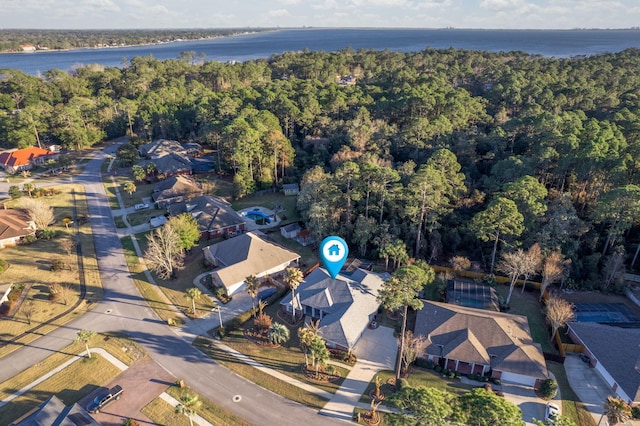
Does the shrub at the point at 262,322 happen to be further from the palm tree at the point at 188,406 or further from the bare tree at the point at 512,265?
the bare tree at the point at 512,265

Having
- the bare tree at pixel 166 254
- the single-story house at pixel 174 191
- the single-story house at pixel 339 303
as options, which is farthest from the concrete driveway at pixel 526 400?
the single-story house at pixel 174 191

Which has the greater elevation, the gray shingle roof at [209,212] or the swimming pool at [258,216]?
the gray shingle roof at [209,212]

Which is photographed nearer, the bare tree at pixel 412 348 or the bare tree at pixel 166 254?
the bare tree at pixel 412 348

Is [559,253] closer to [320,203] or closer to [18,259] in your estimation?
[320,203]

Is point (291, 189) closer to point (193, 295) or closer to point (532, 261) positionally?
point (193, 295)

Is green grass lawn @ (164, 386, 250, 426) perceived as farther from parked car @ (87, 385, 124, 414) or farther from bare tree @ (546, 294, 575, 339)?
bare tree @ (546, 294, 575, 339)

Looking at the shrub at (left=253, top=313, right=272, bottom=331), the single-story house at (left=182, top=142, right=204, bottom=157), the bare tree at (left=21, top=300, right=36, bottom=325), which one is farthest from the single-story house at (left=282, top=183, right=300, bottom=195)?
the bare tree at (left=21, top=300, right=36, bottom=325)

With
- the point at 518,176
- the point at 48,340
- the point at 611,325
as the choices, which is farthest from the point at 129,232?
the point at 611,325
